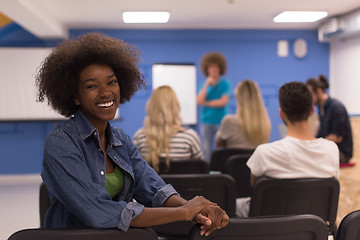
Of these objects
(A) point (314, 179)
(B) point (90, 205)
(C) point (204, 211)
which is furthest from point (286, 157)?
(B) point (90, 205)

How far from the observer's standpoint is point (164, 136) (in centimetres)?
242

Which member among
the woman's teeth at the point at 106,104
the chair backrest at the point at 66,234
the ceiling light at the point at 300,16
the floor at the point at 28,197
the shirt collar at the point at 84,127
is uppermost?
the ceiling light at the point at 300,16

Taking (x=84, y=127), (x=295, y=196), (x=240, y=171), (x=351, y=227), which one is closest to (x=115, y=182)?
(x=84, y=127)

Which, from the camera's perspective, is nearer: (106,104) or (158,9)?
(106,104)

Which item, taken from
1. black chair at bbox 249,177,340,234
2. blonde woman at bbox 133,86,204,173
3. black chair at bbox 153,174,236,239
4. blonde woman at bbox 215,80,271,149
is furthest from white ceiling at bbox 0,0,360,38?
black chair at bbox 249,177,340,234

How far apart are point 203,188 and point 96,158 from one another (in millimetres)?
768

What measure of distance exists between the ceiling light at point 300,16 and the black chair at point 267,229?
5.07 metres

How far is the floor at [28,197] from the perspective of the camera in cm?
293

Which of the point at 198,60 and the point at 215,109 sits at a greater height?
the point at 198,60

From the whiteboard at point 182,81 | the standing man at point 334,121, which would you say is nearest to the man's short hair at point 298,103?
the standing man at point 334,121

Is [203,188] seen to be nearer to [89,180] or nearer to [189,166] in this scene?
[189,166]

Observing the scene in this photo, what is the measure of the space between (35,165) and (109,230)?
5.86m

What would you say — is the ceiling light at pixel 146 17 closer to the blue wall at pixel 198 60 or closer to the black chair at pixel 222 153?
the blue wall at pixel 198 60

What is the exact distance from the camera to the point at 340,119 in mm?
3738
